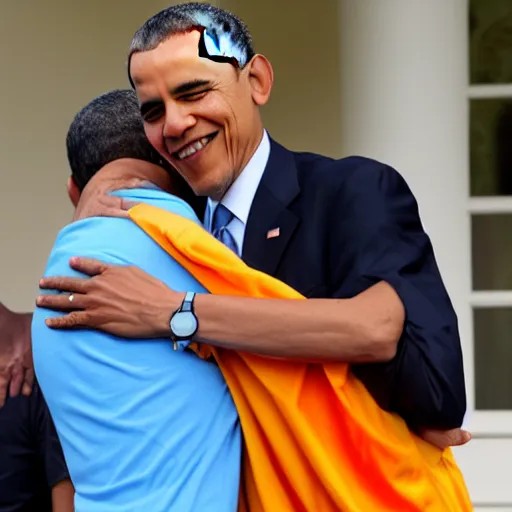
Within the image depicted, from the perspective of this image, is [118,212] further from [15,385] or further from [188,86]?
[15,385]

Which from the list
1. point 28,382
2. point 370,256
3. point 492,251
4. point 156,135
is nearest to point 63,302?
point 156,135

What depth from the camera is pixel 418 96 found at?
10.7 feet

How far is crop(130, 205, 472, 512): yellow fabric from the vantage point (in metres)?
1.48

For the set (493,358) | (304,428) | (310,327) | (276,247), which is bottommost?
(493,358)

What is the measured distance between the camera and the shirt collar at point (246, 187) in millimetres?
1727

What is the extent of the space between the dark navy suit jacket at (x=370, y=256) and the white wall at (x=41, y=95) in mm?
2588

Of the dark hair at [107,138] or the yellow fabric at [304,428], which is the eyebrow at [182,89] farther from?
the yellow fabric at [304,428]

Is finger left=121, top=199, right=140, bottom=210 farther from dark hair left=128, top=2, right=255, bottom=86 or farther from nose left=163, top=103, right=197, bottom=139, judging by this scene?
dark hair left=128, top=2, right=255, bottom=86

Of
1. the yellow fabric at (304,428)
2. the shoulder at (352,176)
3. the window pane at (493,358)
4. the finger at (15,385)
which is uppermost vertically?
the shoulder at (352,176)

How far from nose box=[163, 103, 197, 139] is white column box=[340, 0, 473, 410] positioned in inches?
67.8

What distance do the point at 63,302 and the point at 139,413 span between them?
234 mm

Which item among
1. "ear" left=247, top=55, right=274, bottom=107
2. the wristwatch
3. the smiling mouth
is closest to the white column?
"ear" left=247, top=55, right=274, bottom=107

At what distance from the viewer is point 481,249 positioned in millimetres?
3949

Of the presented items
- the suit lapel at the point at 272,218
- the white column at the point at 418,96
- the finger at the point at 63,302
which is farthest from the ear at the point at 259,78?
the white column at the point at 418,96
